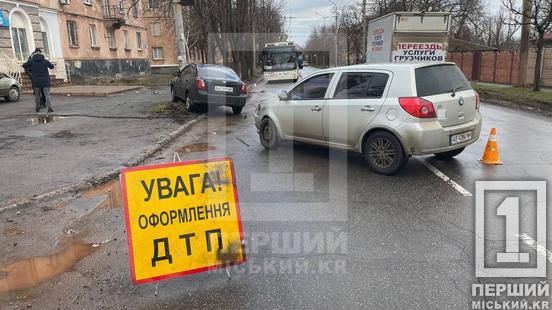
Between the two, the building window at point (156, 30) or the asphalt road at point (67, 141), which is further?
the building window at point (156, 30)

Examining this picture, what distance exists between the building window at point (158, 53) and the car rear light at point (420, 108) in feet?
160

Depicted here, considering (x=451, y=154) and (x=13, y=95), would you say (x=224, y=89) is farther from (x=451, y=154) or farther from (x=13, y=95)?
(x=13, y=95)

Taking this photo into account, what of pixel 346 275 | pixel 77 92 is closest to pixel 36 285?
pixel 346 275

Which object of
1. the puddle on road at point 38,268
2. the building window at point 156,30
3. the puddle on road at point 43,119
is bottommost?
the puddle on road at point 38,268

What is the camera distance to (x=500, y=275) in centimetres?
349

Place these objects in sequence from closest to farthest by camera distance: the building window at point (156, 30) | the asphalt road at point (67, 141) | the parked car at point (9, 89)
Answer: the asphalt road at point (67, 141) → the parked car at point (9, 89) → the building window at point (156, 30)

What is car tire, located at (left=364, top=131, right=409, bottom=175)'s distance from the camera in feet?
20.0

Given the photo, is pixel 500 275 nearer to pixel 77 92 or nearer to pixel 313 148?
pixel 313 148

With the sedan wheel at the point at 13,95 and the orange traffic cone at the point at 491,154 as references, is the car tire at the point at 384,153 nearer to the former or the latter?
the orange traffic cone at the point at 491,154

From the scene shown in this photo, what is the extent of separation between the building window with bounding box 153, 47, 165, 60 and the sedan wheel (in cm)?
3525

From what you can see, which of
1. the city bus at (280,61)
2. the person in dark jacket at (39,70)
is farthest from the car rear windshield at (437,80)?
the city bus at (280,61)

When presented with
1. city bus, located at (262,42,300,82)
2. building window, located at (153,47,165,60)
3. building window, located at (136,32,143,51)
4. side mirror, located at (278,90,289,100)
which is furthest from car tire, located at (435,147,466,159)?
building window, located at (153,47,165,60)

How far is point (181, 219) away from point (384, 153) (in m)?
3.77

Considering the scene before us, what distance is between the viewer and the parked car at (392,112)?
5906mm
